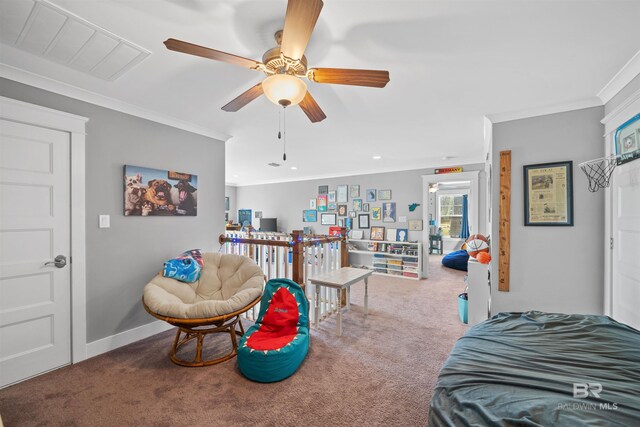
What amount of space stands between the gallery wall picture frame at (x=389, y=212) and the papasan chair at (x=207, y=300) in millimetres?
3965

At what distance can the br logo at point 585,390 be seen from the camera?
1057 millimetres

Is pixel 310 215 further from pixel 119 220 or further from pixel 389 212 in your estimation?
pixel 119 220

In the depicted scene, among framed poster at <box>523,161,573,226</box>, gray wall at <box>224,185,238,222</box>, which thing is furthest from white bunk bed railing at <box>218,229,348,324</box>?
gray wall at <box>224,185,238,222</box>

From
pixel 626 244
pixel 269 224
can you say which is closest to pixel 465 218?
pixel 269 224

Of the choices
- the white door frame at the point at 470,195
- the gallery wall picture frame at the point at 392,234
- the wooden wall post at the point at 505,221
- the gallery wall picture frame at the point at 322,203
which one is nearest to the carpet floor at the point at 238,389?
the wooden wall post at the point at 505,221

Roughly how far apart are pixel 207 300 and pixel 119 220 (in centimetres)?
120

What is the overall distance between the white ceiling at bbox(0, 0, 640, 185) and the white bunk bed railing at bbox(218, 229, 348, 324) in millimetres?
1426

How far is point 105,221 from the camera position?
8.38ft

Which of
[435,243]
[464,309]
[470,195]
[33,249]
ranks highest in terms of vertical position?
[470,195]

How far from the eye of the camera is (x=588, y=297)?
2.55 metres

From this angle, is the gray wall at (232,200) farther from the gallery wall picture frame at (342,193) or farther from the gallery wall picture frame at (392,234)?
the gallery wall picture frame at (392,234)

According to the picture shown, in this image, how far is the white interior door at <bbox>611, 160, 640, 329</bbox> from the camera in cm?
201

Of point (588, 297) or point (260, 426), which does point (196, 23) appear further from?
point (588, 297)

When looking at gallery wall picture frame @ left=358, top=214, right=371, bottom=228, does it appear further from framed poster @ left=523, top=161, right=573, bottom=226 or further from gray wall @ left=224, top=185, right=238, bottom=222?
gray wall @ left=224, top=185, right=238, bottom=222
